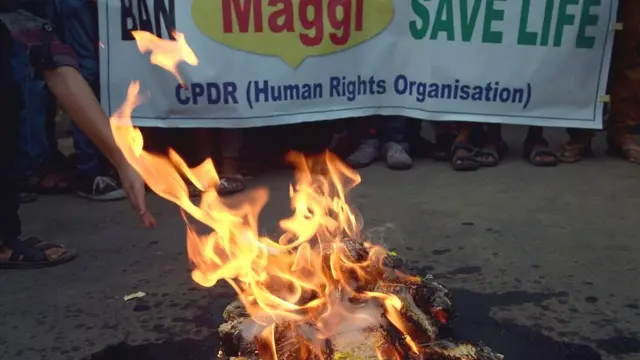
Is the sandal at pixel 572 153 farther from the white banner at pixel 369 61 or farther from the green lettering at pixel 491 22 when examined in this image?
the green lettering at pixel 491 22

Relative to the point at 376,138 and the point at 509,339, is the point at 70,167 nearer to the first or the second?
the point at 376,138

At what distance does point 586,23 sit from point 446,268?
2943 mm

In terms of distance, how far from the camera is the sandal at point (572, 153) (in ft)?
19.1

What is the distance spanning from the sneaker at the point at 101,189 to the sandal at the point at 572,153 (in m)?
3.48

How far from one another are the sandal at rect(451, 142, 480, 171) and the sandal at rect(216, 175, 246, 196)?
1.69 m

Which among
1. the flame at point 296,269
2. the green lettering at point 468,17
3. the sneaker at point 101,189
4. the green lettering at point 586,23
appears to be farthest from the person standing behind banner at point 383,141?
the flame at point 296,269

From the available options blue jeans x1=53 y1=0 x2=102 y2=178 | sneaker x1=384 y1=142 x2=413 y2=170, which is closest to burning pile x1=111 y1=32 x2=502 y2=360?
blue jeans x1=53 y1=0 x2=102 y2=178

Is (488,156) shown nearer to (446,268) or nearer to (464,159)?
(464,159)

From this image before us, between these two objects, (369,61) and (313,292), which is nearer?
(313,292)

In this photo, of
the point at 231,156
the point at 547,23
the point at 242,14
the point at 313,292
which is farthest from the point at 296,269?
the point at 547,23

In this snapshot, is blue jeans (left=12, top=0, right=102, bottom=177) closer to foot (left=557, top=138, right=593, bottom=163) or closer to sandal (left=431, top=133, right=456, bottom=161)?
sandal (left=431, top=133, right=456, bottom=161)

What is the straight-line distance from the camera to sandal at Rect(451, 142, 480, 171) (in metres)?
5.62

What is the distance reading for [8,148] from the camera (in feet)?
11.6

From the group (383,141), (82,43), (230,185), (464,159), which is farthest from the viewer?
(383,141)
